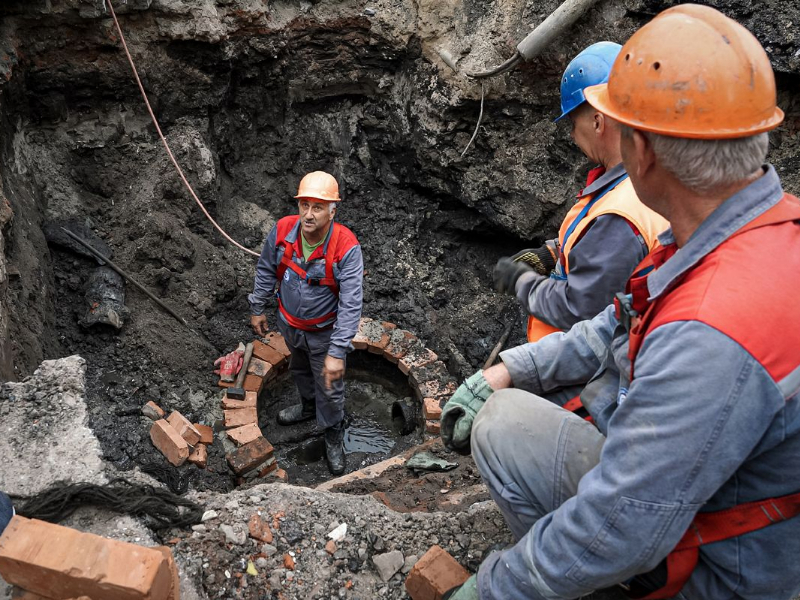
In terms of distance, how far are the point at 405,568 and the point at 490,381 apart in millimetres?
939

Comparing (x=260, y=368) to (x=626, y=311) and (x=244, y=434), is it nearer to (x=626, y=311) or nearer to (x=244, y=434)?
(x=244, y=434)

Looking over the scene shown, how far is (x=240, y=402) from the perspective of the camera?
16.2 feet

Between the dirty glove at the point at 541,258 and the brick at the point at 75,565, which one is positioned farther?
the dirty glove at the point at 541,258

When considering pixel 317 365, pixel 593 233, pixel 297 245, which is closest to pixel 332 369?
pixel 317 365

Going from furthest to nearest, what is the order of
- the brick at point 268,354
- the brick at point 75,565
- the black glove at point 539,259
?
the brick at point 268,354
the black glove at point 539,259
the brick at point 75,565

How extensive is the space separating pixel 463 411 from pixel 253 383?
3523mm

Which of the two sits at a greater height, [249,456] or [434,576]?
[434,576]

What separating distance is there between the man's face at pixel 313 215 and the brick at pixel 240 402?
1755 mm

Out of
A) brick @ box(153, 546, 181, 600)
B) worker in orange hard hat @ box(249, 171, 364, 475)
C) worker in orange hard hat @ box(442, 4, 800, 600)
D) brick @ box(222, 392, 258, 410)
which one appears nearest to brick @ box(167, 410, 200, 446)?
brick @ box(222, 392, 258, 410)

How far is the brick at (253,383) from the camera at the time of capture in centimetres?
512

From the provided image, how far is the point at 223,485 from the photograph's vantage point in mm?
4230

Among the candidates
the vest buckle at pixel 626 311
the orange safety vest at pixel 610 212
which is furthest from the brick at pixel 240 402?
the vest buckle at pixel 626 311

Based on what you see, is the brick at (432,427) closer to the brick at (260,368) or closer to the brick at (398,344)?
the brick at (398,344)

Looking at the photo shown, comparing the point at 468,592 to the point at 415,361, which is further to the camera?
the point at 415,361
